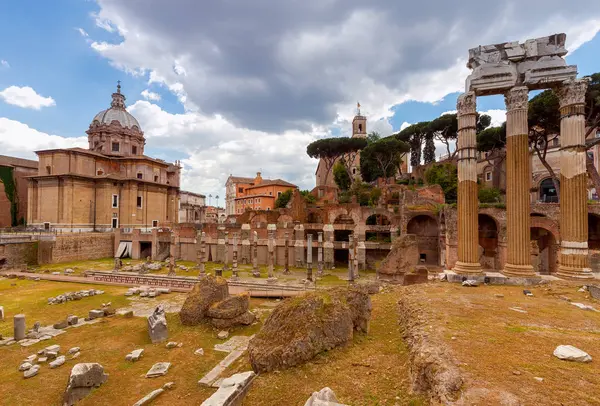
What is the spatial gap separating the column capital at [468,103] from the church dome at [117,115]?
147 feet

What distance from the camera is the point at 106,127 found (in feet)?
136

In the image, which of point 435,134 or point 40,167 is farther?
point 435,134

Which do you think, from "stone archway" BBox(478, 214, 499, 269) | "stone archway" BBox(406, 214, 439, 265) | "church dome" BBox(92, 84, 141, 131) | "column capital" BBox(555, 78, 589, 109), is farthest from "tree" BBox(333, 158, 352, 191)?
"column capital" BBox(555, 78, 589, 109)

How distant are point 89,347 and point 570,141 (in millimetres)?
17481

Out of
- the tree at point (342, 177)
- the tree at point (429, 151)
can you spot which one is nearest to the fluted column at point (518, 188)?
the tree at point (429, 151)

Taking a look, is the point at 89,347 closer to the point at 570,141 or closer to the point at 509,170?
Answer: the point at 509,170

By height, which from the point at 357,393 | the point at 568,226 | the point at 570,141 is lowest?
the point at 357,393

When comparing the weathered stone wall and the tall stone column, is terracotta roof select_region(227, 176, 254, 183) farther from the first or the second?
the tall stone column

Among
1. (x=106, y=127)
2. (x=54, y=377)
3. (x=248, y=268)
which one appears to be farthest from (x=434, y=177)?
(x=106, y=127)

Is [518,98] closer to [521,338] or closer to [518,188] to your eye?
[518,188]

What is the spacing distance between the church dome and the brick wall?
18.4 m

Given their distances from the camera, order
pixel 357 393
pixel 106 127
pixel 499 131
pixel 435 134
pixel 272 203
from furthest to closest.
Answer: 1. pixel 272 203
2. pixel 435 134
3. pixel 106 127
4. pixel 499 131
5. pixel 357 393

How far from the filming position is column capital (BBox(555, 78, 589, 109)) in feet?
33.2

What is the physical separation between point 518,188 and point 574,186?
177 cm
